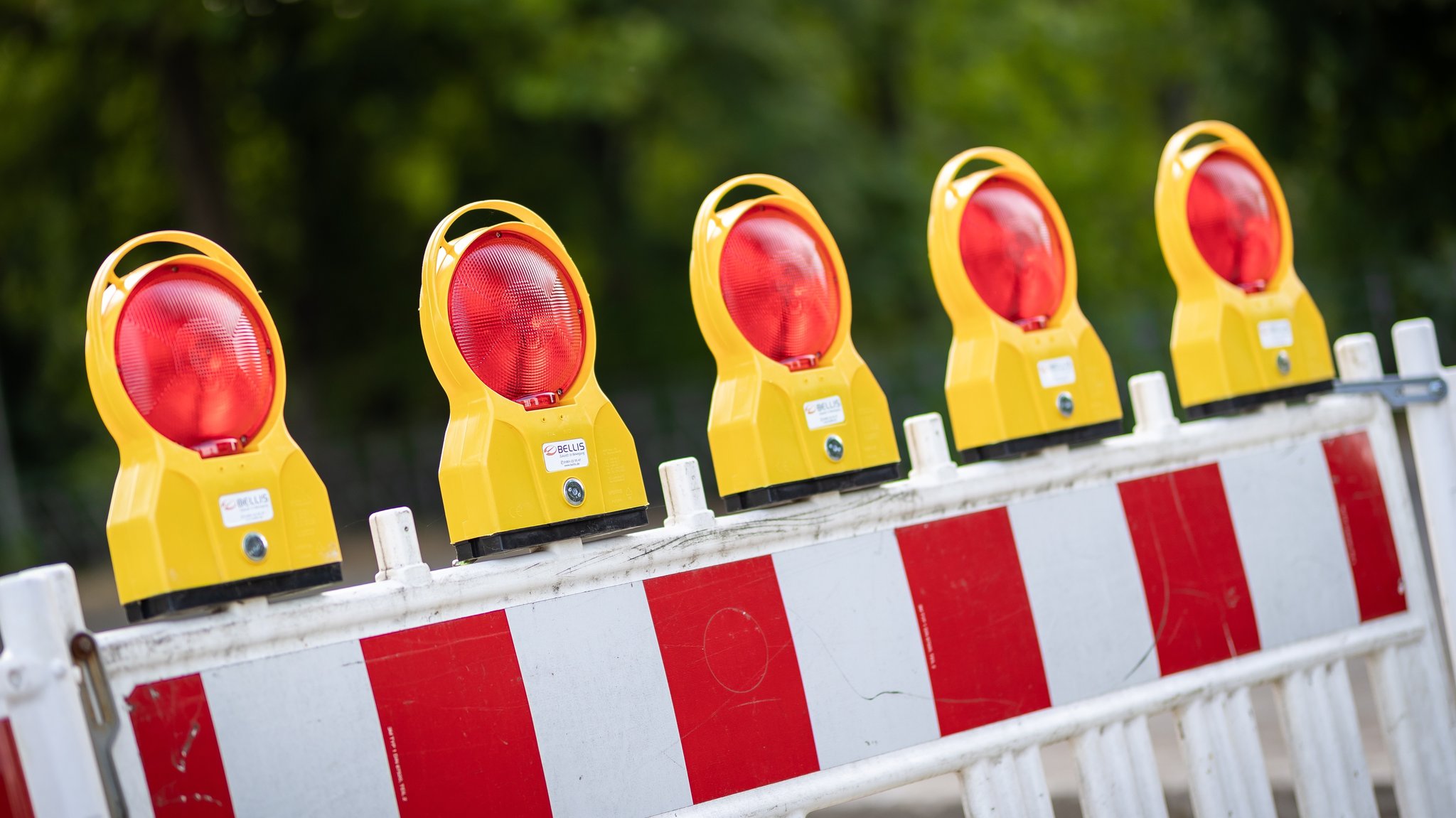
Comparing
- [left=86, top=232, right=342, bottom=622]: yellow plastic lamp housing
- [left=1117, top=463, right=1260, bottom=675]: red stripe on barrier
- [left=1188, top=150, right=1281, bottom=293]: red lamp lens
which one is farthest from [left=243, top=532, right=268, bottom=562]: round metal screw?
[left=1188, top=150, right=1281, bottom=293]: red lamp lens

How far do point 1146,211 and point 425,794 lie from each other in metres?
36.9

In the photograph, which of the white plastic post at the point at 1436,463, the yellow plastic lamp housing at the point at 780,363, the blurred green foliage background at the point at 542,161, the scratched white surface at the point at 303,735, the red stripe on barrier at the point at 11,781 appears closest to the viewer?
the red stripe on barrier at the point at 11,781

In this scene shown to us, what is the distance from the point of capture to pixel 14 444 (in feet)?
93.3

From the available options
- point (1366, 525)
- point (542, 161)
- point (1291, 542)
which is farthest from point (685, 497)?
point (542, 161)

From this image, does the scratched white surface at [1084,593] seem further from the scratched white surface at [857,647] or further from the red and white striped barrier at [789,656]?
the scratched white surface at [857,647]

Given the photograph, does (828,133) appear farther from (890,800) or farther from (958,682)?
(958,682)

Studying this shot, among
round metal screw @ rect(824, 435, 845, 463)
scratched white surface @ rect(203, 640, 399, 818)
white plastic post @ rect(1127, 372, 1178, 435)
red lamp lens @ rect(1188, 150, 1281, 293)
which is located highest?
red lamp lens @ rect(1188, 150, 1281, 293)

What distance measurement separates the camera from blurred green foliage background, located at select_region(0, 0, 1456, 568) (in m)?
12.9

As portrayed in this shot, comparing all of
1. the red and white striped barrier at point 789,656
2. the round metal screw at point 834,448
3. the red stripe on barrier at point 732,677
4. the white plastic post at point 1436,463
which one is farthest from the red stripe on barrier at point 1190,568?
the red stripe on barrier at point 732,677

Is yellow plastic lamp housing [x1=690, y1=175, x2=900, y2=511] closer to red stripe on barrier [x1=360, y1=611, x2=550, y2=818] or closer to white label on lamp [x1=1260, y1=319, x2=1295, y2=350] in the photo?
red stripe on barrier [x1=360, y1=611, x2=550, y2=818]

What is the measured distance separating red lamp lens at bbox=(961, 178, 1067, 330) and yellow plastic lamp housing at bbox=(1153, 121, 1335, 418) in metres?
0.32

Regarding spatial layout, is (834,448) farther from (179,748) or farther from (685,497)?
(179,748)

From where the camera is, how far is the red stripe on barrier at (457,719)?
2.12 m

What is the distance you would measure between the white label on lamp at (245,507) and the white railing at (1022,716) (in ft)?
0.41
